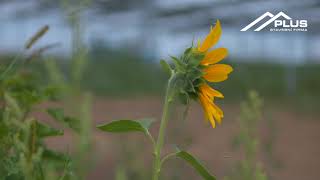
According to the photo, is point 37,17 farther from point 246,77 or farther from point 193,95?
point 193,95

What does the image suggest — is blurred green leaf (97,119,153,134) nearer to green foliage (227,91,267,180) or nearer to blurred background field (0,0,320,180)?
green foliage (227,91,267,180)

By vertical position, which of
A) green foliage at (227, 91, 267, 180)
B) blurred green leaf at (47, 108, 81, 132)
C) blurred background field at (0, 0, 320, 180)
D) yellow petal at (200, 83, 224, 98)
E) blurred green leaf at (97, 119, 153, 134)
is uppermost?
yellow petal at (200, 83, 224, 98)

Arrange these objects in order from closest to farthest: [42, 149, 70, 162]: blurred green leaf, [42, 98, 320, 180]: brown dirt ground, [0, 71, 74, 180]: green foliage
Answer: [0, 71, 74, 180]: green foliage, [42, 149, 70, 162]: blurred green leaf, [42, 98, 320, 180]: brown dirt ground

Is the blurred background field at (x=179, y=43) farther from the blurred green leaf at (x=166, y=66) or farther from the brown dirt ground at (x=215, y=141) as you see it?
the blurred green leaf at (x=166, y=66)

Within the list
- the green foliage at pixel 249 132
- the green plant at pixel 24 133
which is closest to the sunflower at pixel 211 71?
the green plant at pixel 24 133

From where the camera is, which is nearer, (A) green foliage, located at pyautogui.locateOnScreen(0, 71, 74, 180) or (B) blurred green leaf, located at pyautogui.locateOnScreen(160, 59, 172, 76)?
(A) green foliage, located at pyautogui.locateOnScreen(0, 71, 74, 180)

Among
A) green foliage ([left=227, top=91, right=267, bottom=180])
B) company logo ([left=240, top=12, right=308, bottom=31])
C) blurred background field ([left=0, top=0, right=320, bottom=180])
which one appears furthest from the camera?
blurred background field ([left=0, top=0, right=320, bottom=180])

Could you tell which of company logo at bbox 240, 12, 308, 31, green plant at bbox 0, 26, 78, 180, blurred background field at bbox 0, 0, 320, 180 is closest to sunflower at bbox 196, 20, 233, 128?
green plant at bbox 0, 26, 78, 180

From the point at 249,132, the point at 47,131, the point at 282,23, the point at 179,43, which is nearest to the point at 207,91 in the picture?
the point at 47,131
